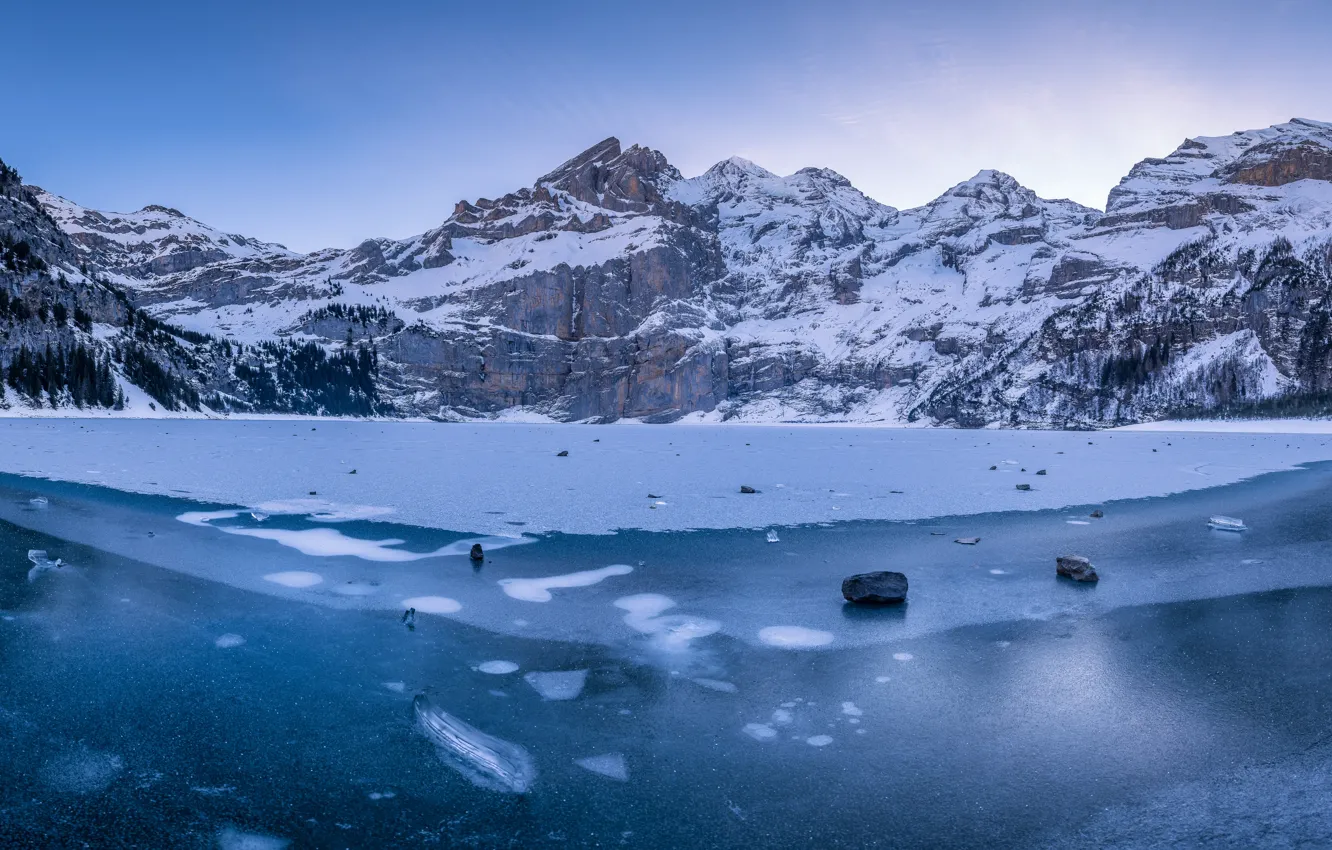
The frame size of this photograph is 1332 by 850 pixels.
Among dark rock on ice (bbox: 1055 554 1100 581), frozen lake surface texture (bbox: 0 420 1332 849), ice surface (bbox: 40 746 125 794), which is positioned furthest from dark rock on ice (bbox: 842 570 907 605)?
ice surface (bbox: 40 746 125 794)

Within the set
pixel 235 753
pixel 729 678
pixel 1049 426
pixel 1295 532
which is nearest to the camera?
pixel 235 753

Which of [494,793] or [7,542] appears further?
[7,542]

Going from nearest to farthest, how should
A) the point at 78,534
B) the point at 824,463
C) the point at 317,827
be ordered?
the point at 317,827 → the point at 78,534 → the point at 824,463

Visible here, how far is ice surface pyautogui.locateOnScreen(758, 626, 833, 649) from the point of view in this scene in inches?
300

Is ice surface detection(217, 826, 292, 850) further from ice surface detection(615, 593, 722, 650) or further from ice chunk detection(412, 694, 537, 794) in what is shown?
ice surface detection(615, 593, 722, 650)

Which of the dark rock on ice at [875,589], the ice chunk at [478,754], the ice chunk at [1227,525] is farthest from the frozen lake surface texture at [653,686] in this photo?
the dark rock on ice at [875,589]

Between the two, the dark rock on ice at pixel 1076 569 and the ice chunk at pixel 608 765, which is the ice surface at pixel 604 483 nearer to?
the dark rock on ice at pixel 1076 569

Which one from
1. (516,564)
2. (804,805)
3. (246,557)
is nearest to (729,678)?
(804,805)

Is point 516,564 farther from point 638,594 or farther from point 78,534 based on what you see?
point 78,534

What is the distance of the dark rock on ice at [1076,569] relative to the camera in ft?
33.6

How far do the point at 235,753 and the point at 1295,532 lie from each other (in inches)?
737

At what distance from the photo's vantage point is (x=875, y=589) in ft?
29.9

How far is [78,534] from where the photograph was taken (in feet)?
42.0

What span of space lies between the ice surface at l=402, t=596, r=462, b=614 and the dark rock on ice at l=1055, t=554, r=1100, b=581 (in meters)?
8.68
